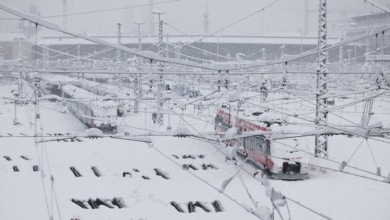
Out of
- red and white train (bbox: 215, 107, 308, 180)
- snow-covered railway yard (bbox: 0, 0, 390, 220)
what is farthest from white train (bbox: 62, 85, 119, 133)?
red and white train (bbox: 215, 107, 308, 180)

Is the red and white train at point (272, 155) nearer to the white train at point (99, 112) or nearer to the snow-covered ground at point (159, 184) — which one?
the snow-covered ground at point (159, 184)

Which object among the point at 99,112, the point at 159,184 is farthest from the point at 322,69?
the point at 99,112

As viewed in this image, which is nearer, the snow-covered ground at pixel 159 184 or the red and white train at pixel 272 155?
the snow-covered ground at pixel 159 184

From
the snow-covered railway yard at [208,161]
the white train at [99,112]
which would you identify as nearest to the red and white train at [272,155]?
the snow-covered railway yard at [208,161]

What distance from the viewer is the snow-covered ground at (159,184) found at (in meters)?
10.5

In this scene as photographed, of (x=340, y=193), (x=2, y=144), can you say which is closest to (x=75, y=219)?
(x=340, y=193)

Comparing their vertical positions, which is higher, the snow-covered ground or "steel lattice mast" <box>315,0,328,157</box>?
"steel lattice mast" <box>315,0,328,157</box>

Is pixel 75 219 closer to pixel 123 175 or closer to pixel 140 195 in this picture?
pixel 140 195

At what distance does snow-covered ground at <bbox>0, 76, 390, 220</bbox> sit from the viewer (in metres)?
10.5

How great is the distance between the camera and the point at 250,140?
1666 cm

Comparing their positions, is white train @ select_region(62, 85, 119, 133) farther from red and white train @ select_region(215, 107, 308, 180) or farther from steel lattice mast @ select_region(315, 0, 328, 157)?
steel lattice mast @ select_region(315, 0, 328, 157)

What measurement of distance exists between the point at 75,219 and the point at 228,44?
1648 inches

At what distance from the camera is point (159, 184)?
13.3 meters

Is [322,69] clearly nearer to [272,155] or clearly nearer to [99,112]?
[272,155]
